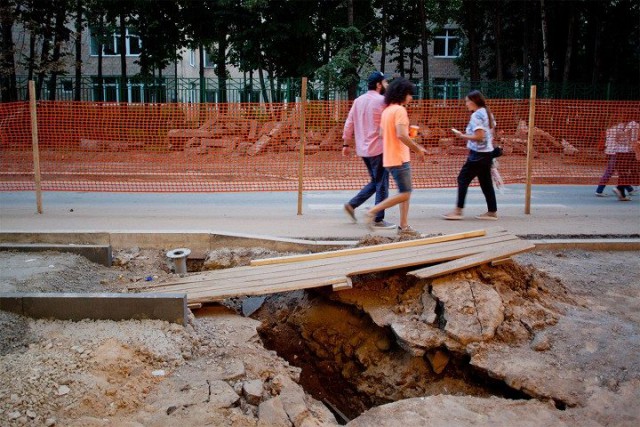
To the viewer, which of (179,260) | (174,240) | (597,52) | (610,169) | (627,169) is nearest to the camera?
(179,260)

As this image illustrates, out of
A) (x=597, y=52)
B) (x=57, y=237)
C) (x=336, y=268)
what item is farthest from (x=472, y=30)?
(x=336, y=268)

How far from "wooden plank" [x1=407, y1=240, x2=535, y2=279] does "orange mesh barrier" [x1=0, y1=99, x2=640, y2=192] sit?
21.3 ft

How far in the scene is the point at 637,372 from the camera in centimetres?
477

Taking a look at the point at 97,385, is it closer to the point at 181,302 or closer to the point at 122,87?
the point at 181,302

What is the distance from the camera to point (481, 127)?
858 centimetres

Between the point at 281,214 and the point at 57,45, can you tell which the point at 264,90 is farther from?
the point at 281,214

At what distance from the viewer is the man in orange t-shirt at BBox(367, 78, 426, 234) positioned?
292 inches

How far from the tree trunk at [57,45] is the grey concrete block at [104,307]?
18791 millimetres

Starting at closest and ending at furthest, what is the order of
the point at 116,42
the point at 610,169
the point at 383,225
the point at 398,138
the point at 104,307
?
the point at 104,307 → the point at 398,138 → the point at 383,225 → the point at 610,169 → the point at 116,42

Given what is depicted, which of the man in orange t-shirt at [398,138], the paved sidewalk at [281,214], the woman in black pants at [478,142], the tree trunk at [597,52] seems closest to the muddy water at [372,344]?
the man in orange t-shirt at [398,138]

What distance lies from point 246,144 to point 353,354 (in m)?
9.12

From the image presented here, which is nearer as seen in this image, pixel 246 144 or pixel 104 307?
pixel 104 307

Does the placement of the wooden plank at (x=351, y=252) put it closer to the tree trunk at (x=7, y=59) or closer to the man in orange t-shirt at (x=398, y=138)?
the man in orange t-shirt at (x=398, y=138)

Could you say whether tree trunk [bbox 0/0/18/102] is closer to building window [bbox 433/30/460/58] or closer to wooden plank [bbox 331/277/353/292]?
wooden plank [bbox 331/277/353/292]
